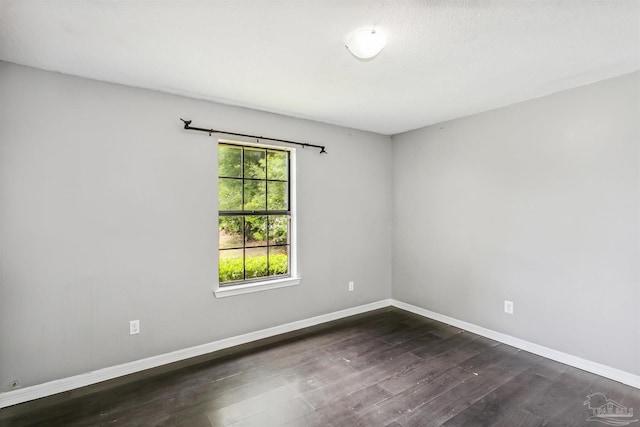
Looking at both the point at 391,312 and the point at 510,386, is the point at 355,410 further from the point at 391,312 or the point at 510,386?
the point at 391,312

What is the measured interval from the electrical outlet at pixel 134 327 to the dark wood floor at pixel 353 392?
389mm

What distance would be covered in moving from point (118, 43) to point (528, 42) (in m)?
2.62

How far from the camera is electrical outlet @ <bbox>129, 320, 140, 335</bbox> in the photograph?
2566 millimetres

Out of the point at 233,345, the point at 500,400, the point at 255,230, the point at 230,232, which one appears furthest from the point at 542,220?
the point at 233,345

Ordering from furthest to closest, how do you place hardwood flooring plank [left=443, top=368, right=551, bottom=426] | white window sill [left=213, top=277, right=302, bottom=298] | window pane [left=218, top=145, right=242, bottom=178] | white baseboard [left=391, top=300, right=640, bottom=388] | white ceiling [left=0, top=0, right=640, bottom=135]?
window pane [left=218, top=145, right=242, bottom=178], white window sill [left=213, top=277, right=302, bottom=298], white baseboard [left=391, top=300, right=640, bottom=388], hardwood flooring plank [left=443, top=368, right=551, bottom=426], white ceiling [left=0, top=0, right=640, bottom=135]

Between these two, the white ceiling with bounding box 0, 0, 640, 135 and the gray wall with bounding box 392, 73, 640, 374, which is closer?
the white ceiling with bounding box 0, 0, 640, 135

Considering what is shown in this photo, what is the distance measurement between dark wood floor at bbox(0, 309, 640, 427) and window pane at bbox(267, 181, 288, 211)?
1451 mm

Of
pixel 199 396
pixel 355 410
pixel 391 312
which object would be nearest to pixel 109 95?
pixel 199 396

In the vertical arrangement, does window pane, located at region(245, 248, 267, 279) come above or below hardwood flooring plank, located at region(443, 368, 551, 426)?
above

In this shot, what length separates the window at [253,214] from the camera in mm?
3121

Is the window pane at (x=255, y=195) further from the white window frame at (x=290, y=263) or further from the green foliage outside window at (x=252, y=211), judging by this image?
the white window frame at (x=290, y=263)

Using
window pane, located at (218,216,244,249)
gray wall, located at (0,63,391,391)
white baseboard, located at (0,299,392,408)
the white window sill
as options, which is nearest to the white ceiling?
gray wall, located at (0,63,391,391)

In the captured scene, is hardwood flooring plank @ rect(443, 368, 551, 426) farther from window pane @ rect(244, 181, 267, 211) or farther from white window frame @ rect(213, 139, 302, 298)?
window pane @ rect(244, 181, 267, 211)

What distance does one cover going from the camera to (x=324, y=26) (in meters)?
1.77
